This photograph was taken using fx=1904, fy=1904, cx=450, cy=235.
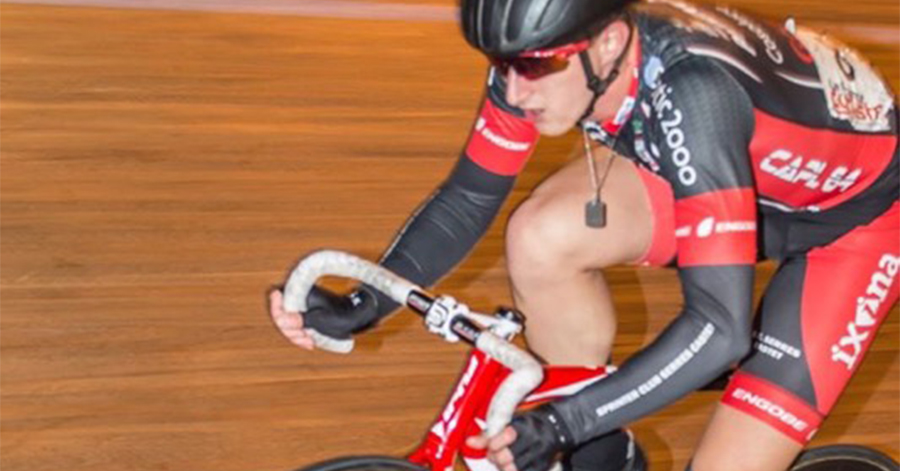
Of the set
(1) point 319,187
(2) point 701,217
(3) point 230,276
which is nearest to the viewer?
(2) point 701,217

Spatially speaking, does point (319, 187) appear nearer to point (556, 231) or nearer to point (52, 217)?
point (52, 217)

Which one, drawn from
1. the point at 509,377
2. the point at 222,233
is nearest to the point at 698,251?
the point at 509,377

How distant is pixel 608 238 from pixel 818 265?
0.40 meters

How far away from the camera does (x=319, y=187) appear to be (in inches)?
223

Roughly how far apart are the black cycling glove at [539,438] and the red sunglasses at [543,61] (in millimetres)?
508

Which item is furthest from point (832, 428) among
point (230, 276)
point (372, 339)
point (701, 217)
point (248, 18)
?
point (248, 18)

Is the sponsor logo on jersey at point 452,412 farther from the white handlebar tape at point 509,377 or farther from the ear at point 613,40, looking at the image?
the ear at point 613,40

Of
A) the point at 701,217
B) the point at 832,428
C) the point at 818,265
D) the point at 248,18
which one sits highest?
the point at 701,217

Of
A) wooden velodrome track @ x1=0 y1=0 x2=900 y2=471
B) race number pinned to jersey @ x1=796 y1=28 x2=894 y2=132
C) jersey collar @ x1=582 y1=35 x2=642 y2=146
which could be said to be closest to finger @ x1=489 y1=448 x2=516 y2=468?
jersey collar @ x1=582 y1=35 x2=642 y2=146

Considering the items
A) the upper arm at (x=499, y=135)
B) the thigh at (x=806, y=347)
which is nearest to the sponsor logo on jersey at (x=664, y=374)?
the thigh at (x=806, y=347)

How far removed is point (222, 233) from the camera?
210 inches

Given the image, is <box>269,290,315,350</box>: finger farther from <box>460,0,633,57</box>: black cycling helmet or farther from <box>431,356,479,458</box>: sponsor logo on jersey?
<box>460,0,633,57</box>: black cycling helmet

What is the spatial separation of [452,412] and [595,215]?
408mm

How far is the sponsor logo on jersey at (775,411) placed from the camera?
3.26 metres
